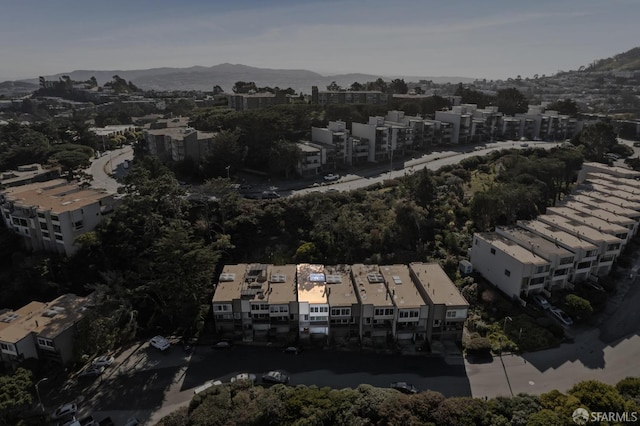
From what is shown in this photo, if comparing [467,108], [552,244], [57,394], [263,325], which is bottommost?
[57,394]

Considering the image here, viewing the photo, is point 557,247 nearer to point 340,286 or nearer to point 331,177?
point 340,286

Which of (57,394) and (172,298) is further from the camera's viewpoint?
(172,298)

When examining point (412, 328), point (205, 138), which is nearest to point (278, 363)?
point (412, 328)

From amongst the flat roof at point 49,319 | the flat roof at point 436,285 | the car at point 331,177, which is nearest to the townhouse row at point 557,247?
the flat roof at point 436,285

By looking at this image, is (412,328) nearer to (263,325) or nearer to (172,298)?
(263,325)

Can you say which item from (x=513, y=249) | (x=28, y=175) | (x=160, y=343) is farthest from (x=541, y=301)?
(x=28, y=175)

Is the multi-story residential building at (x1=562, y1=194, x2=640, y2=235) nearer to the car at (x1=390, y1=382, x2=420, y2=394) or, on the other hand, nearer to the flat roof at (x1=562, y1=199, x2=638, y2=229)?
the flat roof at (x1=562, y1=199, x2=638, y2=229)

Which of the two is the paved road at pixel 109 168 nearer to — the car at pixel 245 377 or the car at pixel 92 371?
the car at pixel 92 371
